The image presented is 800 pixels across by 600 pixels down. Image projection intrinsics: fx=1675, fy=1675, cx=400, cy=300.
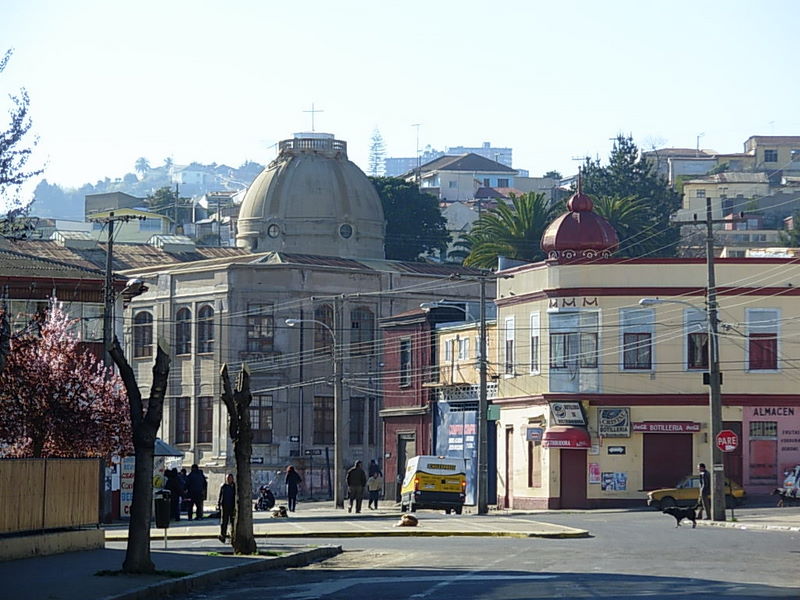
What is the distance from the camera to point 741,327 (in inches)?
2375

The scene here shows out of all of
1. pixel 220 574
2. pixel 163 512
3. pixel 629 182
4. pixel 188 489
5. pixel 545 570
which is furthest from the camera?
pixel 629 182

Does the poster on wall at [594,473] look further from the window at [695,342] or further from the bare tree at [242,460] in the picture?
the bare tree at [242,460]

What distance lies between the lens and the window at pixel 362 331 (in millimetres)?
84125

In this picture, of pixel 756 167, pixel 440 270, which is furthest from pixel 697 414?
pixel 756 167

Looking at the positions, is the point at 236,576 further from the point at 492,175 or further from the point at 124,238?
the point at 492,175

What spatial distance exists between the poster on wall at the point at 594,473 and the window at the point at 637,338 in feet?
12.2

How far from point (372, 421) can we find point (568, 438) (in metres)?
25.5

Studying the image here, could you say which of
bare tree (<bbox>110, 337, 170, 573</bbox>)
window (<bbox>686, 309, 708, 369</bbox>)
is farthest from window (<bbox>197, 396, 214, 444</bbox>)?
bare tree (<bbox>110, 337, 170, 573</bbox>)

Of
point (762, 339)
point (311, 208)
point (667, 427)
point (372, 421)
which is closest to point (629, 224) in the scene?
point (311, 208)

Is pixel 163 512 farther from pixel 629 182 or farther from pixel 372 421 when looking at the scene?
pixel 629 182

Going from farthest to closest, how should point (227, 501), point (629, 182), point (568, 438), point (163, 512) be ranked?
1. point (629, 182)
2. point (568, 438)
3. point (227, 501)
4. point (163, 512)

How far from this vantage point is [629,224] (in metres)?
102

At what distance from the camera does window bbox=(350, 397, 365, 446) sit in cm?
8438

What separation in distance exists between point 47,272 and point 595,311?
2029 centimetres
